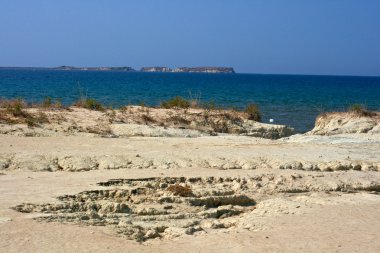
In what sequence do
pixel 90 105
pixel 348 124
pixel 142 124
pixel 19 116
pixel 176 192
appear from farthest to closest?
1. pixel 348 124
2. pixel 90 105
3. pixel 142 124
4. pixel 19 116
5. pixel 176 192

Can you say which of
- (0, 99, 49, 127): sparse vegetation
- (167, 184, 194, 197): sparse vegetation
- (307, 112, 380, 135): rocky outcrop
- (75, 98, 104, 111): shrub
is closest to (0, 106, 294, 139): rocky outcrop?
(0, 99, 49, 127): sparse vegetation

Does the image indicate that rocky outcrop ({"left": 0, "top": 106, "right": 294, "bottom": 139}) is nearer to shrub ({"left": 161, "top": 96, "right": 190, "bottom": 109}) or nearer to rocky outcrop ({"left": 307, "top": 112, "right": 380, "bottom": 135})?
shrub ({"left": 161, "top": 96, "right": 190, "bottom": 109})

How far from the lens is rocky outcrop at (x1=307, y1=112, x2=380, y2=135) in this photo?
25.1 meters

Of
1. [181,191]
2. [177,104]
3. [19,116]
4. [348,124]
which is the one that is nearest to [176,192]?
[181,191]

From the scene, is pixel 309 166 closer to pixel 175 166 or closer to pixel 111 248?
pixel 175 166

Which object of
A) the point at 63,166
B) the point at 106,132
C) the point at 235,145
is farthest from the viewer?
the point at 106,132

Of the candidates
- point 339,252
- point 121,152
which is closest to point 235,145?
point 121,152

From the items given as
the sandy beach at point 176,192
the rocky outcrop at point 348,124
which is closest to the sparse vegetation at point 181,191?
the sandy beach at point 176,192

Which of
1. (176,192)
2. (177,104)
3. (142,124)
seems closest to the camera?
(176,192)

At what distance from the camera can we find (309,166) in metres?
15.8

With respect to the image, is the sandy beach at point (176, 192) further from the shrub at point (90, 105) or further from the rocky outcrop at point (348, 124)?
the rocky outcrop at point (348, 124)

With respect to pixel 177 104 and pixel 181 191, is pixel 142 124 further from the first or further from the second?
pixel 181 191

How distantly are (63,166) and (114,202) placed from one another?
13.8ft

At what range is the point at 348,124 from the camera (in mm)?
25844
